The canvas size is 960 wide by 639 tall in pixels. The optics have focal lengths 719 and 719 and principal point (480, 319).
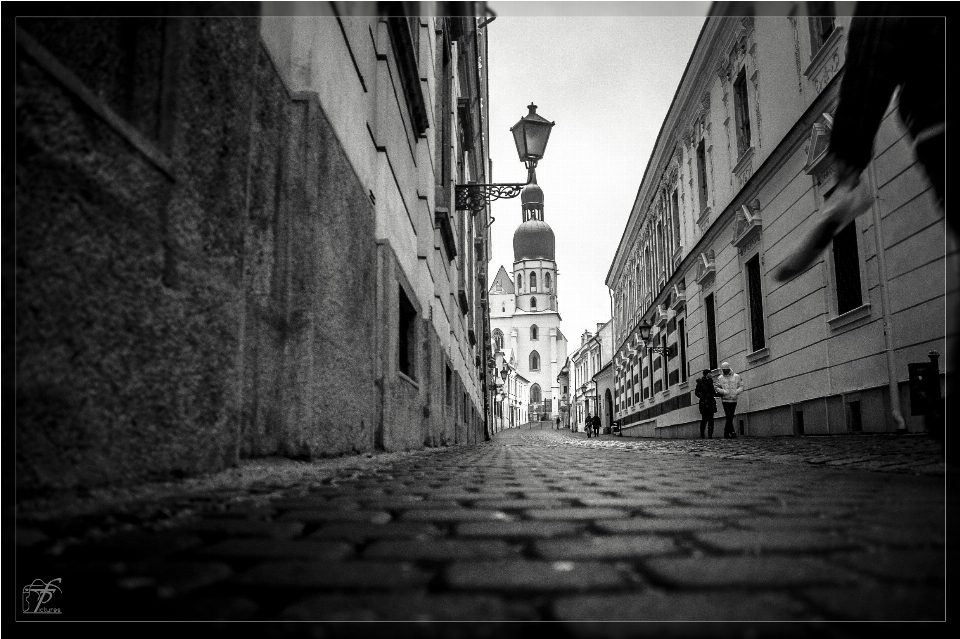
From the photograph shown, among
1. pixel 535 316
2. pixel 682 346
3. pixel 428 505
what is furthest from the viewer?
pixel 535 316

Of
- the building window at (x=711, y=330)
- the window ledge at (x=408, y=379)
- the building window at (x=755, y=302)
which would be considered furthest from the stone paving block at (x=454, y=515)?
the building window at (x=711, y=330)

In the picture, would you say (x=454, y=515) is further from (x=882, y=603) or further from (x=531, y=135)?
(x=531, y=135)

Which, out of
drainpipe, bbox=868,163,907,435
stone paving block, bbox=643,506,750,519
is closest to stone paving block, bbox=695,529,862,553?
stone paving block, bbox=643,506,750,519

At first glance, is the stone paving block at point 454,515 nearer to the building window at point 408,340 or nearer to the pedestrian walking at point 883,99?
the pedestrian walking at point 883,99

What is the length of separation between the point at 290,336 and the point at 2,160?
7.46 feet

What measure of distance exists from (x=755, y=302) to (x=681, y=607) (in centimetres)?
1470

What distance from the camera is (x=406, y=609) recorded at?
3.69 ft

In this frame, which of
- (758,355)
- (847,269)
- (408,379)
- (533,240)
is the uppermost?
(533,240)

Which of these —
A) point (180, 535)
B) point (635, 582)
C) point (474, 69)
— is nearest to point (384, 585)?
point (635, 582)

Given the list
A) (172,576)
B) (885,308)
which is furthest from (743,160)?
(172,576)

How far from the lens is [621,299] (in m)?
39.0

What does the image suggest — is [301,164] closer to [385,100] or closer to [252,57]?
[252,57]

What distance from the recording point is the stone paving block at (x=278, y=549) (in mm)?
1542

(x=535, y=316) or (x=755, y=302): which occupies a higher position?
(x=535, y=316)
